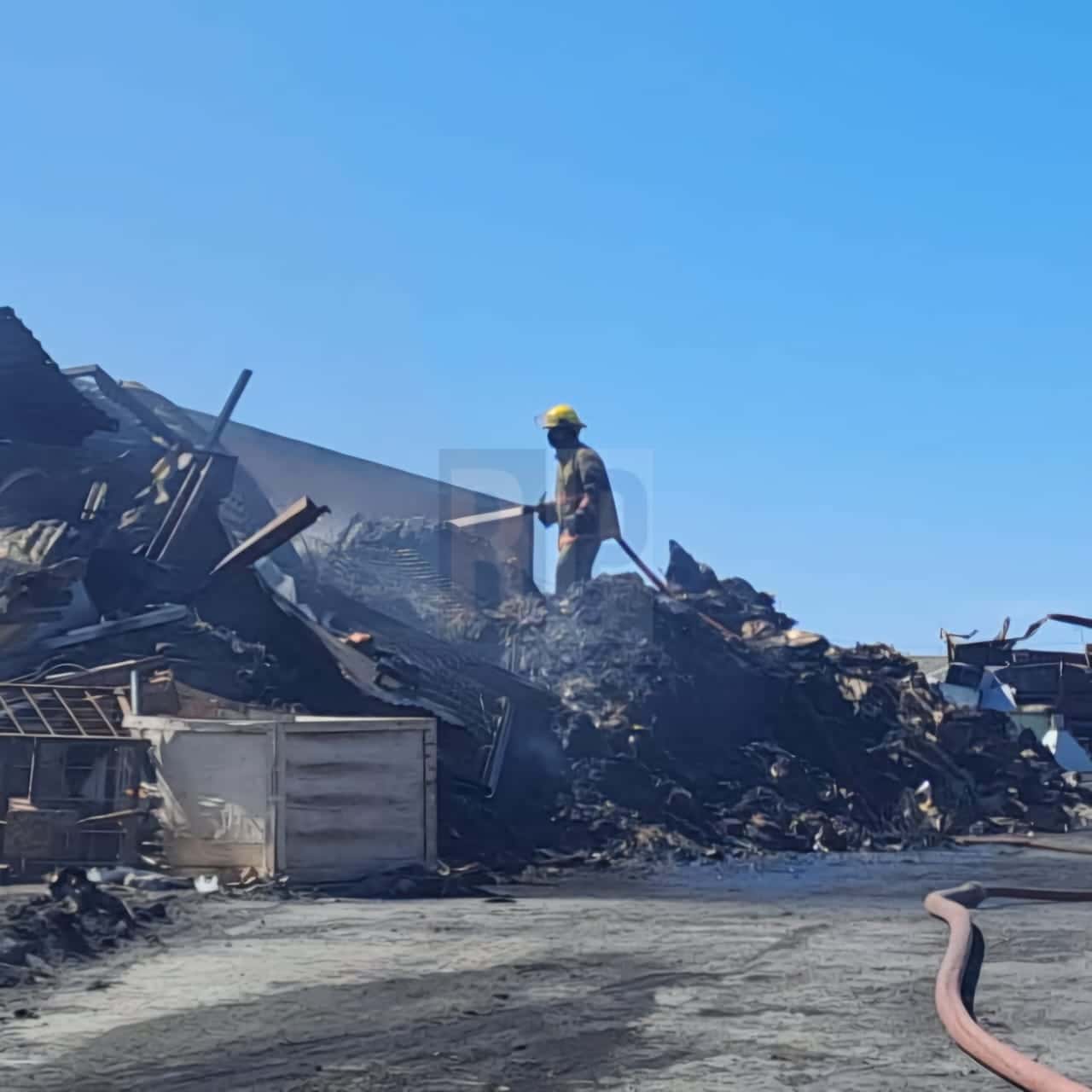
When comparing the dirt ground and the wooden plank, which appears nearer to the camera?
the dirt ground

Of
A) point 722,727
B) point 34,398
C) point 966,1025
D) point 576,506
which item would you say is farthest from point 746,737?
point 966,1025

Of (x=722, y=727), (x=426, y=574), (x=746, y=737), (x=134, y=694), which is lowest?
(x=746, y=737)

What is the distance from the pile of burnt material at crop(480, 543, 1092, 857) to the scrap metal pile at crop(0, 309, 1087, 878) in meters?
0.04

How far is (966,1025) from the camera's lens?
5734mm

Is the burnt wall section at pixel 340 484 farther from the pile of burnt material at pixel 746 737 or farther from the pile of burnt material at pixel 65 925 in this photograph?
the pile of burnt material at pixel 65 925

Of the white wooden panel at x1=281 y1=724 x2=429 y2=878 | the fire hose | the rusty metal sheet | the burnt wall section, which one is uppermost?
the burnt wall section

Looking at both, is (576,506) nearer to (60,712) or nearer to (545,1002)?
(60,712)

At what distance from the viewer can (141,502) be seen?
17094 millimetres

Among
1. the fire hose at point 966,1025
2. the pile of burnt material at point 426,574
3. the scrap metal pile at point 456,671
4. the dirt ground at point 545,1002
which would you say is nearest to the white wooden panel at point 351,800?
the dirt ground at point 545,1002

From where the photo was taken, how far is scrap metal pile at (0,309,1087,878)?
532 inches

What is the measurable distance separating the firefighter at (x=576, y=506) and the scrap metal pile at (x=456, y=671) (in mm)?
720

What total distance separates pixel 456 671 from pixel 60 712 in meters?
5.71

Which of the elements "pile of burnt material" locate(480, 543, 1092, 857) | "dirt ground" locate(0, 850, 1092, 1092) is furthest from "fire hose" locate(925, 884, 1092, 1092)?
"pile of burnt material" locate(480, 543, 1092, 857)

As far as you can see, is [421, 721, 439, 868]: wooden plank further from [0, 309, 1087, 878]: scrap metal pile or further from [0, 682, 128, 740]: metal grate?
[0, 682, 128, 740]: metal grate
